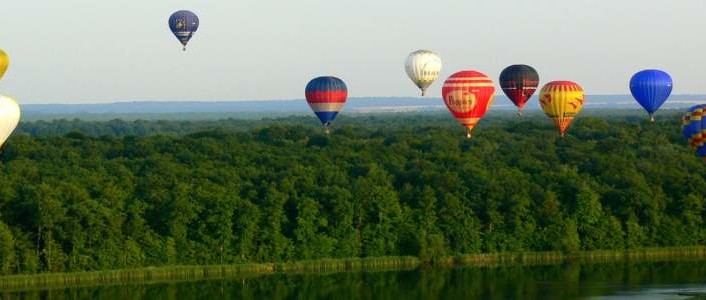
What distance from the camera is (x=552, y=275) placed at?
54500 millimetres

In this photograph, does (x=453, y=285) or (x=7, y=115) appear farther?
(x=453, y=285)

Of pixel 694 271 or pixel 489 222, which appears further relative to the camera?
pixel 489 222

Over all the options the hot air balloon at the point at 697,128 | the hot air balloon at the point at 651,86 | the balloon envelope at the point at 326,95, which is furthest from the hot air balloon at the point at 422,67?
the hot air balloon at the point at 697,128

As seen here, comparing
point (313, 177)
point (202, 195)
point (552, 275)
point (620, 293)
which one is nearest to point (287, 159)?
point (313, 177)

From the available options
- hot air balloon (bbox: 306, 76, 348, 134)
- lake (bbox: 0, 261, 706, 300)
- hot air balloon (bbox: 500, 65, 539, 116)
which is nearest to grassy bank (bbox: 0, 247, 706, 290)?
lake (bbox: 0, 261, 706, 300)

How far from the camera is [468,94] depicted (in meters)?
56.9

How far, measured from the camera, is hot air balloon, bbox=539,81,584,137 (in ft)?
197

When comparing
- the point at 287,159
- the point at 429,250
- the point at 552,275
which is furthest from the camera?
the point at 287,159

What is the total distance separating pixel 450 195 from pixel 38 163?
1698 cm

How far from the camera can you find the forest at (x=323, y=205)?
178ft

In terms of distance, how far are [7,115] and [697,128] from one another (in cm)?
2112

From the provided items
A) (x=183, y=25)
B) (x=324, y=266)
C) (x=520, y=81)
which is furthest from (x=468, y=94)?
(x=183, y=25)

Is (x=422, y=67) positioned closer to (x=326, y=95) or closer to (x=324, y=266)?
(x=326, y=95)

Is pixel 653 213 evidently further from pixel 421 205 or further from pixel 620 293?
pixel 620 293
